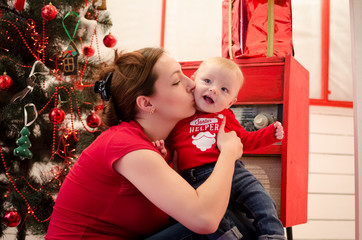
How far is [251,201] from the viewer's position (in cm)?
149

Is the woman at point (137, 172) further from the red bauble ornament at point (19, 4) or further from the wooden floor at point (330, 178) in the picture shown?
the wooden floor at point (330, 178)

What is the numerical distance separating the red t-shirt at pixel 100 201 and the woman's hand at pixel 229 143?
0.29m

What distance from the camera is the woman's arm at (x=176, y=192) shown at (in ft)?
3.71

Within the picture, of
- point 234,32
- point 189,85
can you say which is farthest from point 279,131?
point 234,32

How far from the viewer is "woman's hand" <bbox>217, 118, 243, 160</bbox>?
4.50 feet

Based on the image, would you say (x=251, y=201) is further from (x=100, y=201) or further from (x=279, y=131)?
(x=100, y=201)

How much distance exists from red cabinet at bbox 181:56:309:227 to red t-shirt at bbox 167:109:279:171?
0.48 meters

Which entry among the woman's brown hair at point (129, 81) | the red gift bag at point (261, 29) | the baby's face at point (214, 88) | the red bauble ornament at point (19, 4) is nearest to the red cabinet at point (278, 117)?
the red gift bag at point (261, 29)

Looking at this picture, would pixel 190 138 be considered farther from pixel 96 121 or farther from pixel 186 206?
pixel 96 121

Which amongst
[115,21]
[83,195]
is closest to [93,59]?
[115,21]

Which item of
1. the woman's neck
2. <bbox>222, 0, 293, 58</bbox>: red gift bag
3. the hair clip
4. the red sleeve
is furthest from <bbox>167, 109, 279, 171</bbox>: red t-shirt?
<bbox>222, 0, 293, 58</bbox>: red gift bag

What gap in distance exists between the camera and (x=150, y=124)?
142 cm

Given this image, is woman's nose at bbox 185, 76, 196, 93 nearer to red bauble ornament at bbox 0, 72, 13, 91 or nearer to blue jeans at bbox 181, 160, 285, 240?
blue jeans at bbox 181, 160, 285, 240

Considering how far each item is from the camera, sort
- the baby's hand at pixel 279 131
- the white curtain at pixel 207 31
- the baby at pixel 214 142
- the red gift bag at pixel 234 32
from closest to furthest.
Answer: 1. the baby at pixel 214 142
2. the baby's hand at pixel 279 131
3. the red gift bag at pixel 234 32
4. the white curtain at pixel 207 31
